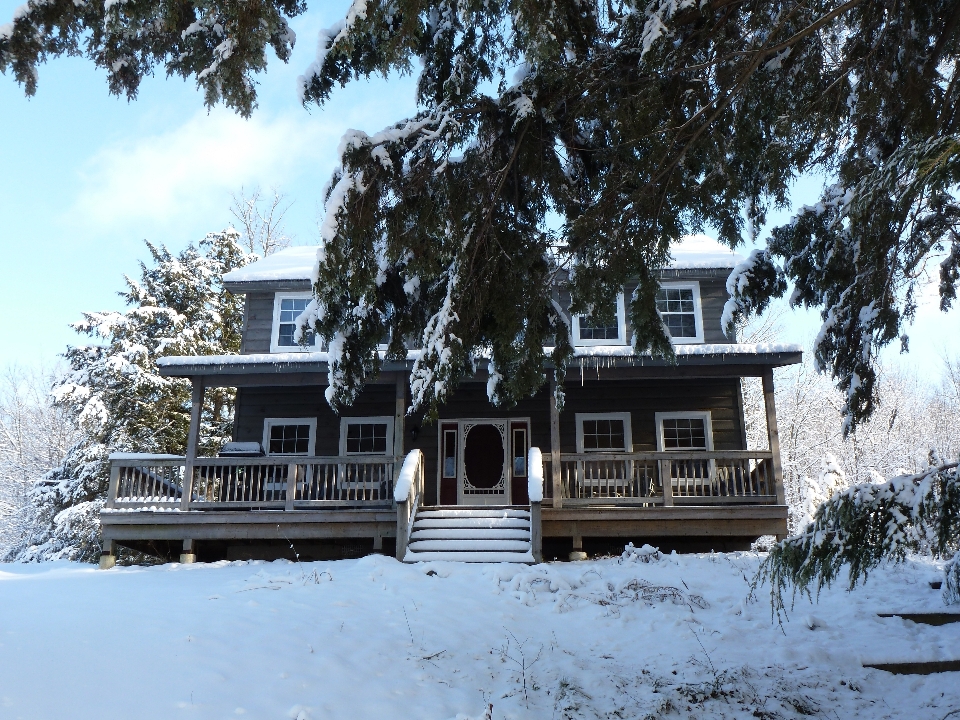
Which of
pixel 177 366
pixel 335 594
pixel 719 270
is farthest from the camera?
pixel 719 270

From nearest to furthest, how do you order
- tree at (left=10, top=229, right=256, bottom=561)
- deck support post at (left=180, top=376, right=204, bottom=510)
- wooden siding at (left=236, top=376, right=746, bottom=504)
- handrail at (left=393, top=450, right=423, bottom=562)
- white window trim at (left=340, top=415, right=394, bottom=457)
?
handrail at (left=393, top=450, right=423, bottom=562) < deck support post at (left=180, top=376, right=204, bottom=510) < wooden siding at (left=236, top=376, right=746, bottom=504) < white window trim at (left=340, top=415, right=394, bottom=457) < tree at (left=10, top=229, right=256, bottom=561)

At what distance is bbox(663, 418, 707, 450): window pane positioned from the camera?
1598 centimetres

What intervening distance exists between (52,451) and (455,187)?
88.5 feet

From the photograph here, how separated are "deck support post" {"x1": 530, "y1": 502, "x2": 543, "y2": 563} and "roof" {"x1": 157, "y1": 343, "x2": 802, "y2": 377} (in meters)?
3.01

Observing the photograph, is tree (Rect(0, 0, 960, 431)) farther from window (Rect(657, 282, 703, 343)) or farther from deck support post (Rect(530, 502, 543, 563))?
window (Rect(657, 282, 703, 343))

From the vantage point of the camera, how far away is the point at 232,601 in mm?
8180

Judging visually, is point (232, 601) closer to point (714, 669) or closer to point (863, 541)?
point (714, 669)

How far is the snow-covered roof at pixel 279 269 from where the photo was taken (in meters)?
17.0

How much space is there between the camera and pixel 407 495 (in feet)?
40.8

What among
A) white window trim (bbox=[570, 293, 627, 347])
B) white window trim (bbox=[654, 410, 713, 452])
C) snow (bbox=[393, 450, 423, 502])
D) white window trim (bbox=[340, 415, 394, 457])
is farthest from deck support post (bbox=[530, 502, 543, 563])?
white window trim (bbox=[340, 415, 394, 457])

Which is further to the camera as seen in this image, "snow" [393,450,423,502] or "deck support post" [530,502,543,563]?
"snow" [393,450,423,502]

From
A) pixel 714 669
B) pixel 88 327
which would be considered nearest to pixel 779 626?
pixel 714 669

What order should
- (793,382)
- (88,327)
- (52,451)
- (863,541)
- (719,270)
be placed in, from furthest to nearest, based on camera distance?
(793,382) < (52,451) < (88,327) < (719,270) < (863,541)

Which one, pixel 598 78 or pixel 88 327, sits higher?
pixel 88 327
